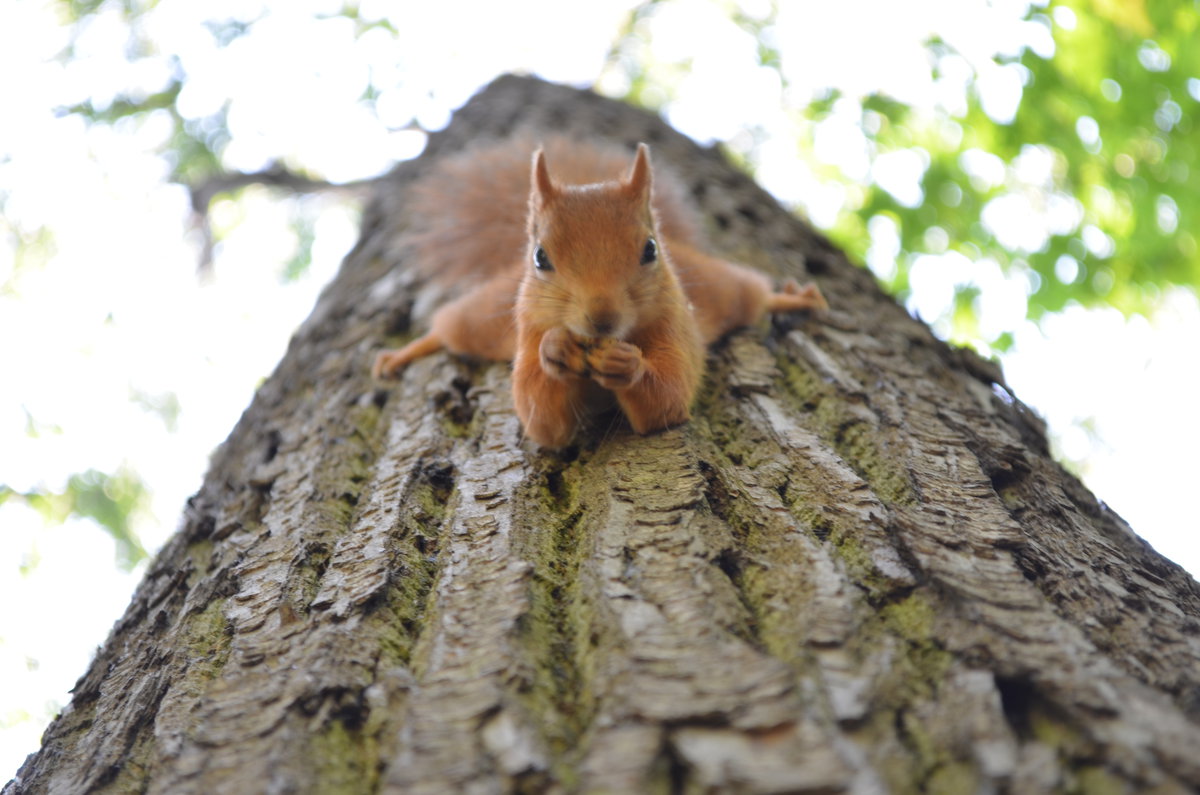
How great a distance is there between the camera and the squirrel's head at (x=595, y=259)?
6.38 feet

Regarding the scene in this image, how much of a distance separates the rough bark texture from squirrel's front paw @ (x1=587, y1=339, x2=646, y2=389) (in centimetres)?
15

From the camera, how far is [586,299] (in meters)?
1.93

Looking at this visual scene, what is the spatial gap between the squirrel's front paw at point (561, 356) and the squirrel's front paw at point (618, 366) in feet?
0.12

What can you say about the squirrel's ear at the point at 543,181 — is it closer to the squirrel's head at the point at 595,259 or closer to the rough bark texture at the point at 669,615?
the squirrel's head at the point at 595,259

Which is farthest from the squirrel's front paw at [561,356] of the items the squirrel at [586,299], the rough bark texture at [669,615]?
the rough bark texture at [669,615]

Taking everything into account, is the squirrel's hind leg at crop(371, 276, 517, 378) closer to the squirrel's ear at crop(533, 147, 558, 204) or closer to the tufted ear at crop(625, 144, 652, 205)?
the squirrel's ear at crop(533, 147, 558, 204)

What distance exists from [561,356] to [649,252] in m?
0.42

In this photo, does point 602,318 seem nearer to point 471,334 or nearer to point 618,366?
point 618,366

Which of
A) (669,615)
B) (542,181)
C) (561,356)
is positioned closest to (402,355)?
(542,181)

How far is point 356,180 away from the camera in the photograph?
5.36 m

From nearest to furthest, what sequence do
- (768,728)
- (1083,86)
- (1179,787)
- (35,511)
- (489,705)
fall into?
1. (1179,787)
2. (768,728)
3. (489,705)
4. (1083,86)
5. (35,511)

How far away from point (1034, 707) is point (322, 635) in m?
1.00

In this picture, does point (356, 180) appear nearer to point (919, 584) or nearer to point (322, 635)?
point (322, 635)

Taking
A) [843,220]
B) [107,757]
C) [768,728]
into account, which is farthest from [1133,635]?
[843,220]
